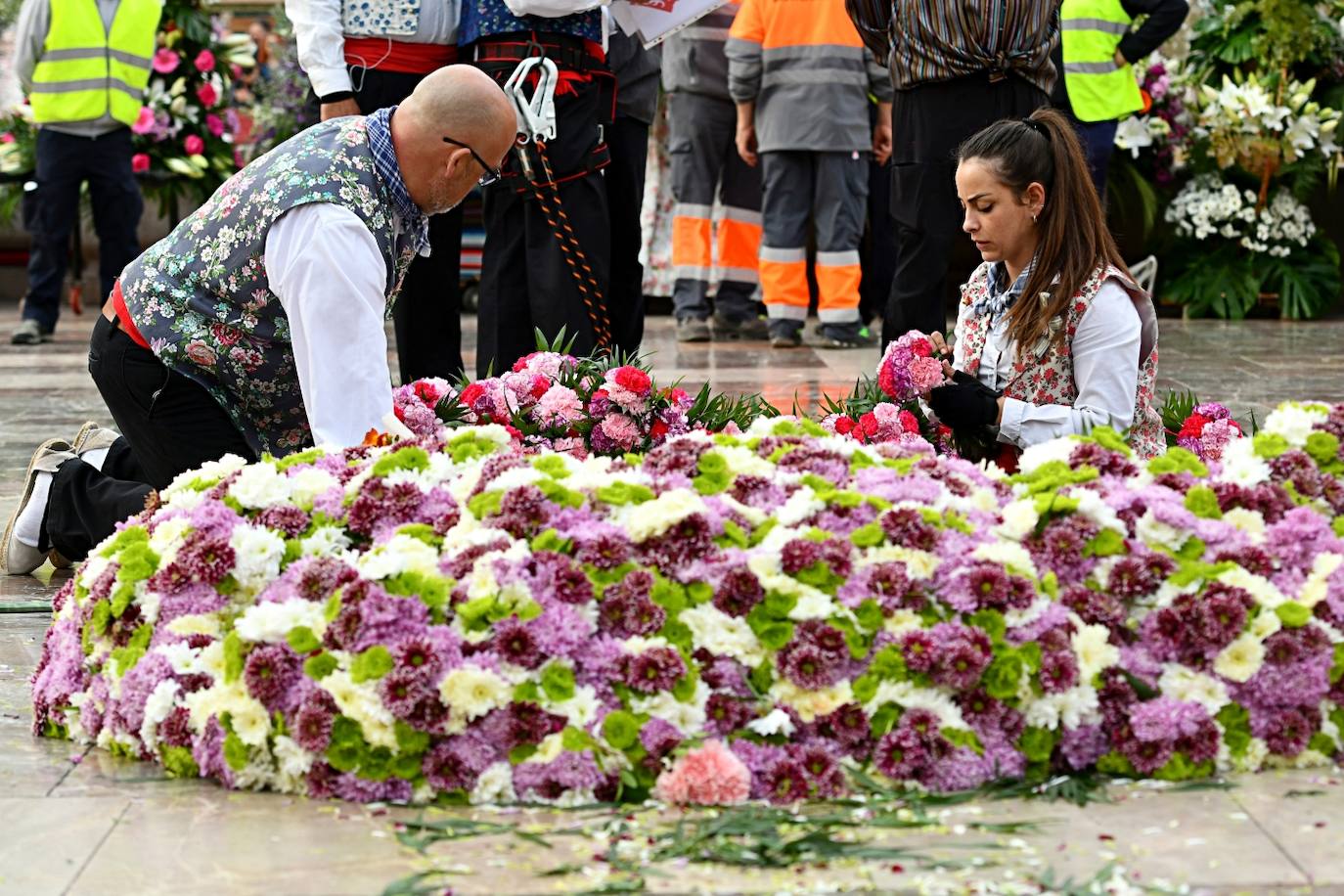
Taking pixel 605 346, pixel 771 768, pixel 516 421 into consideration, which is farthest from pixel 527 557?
pixel 605 346

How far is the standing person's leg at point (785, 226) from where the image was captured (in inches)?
387

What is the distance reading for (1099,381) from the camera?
14.3 feet

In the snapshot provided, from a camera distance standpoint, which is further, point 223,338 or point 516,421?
point 516,421

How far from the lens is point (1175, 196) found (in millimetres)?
12289

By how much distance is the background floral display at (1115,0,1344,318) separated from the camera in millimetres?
11617

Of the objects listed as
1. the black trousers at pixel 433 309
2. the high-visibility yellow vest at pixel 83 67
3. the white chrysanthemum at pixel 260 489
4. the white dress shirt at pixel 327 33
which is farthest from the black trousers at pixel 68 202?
the white chrysanthemum at pixel 260 489

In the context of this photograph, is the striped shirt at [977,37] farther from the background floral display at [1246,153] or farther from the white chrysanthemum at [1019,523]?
the background floral display at [1246,153]

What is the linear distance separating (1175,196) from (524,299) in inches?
279

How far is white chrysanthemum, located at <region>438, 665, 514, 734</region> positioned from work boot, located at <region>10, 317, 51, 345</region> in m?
8.82

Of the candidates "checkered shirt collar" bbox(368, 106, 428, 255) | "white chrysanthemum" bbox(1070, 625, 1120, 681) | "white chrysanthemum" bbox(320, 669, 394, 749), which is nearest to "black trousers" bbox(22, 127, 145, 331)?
"checkered shirt collar" bbox(368, 106, 428, 255)

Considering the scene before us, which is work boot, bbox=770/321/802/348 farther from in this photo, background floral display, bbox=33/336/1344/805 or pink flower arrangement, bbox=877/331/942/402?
background floral display, bbox=33/336/1344/805

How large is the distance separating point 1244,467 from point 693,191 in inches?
286

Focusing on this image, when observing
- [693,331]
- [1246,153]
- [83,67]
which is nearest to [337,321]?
[693,331]

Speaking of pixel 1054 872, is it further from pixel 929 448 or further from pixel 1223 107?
pixel 1223 107
